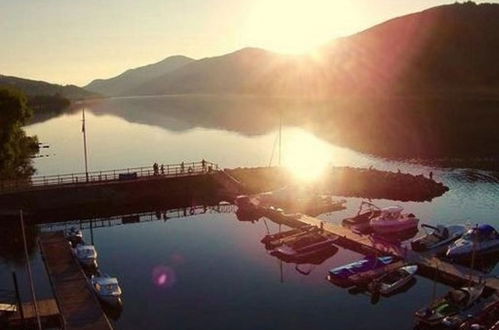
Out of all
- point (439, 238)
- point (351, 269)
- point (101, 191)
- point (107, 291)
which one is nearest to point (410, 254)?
point (439, 238)

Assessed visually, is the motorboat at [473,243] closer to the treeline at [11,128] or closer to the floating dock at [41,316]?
the floating dock at [41,316]

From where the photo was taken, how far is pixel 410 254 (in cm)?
4866

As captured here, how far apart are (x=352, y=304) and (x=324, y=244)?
11605 mm

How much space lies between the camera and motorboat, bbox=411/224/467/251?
50625 mm

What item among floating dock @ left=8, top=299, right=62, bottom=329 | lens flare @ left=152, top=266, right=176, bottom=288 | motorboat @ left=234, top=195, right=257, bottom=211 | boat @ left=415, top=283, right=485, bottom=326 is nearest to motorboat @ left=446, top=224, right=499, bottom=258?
boat @ left=415, top=283, right=485, bottom=326

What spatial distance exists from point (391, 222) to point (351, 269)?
15.0 metres

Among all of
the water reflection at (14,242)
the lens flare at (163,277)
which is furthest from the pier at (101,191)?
the lens flare at (163,277)

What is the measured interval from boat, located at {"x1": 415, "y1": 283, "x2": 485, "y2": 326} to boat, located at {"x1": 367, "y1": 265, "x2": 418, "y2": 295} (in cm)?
471

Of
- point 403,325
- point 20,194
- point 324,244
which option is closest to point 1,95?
point 20,194

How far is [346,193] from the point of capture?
260ft

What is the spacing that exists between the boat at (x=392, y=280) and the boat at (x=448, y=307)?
4714mm

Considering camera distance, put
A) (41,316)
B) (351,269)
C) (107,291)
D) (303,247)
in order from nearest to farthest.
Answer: (41,316), (107,291), (351,269), (303,247)

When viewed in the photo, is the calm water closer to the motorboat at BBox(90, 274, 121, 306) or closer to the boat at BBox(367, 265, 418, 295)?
the boat at BBox(367, 265, 418, 295)

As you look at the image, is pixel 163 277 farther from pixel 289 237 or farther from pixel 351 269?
pixel 351 269
